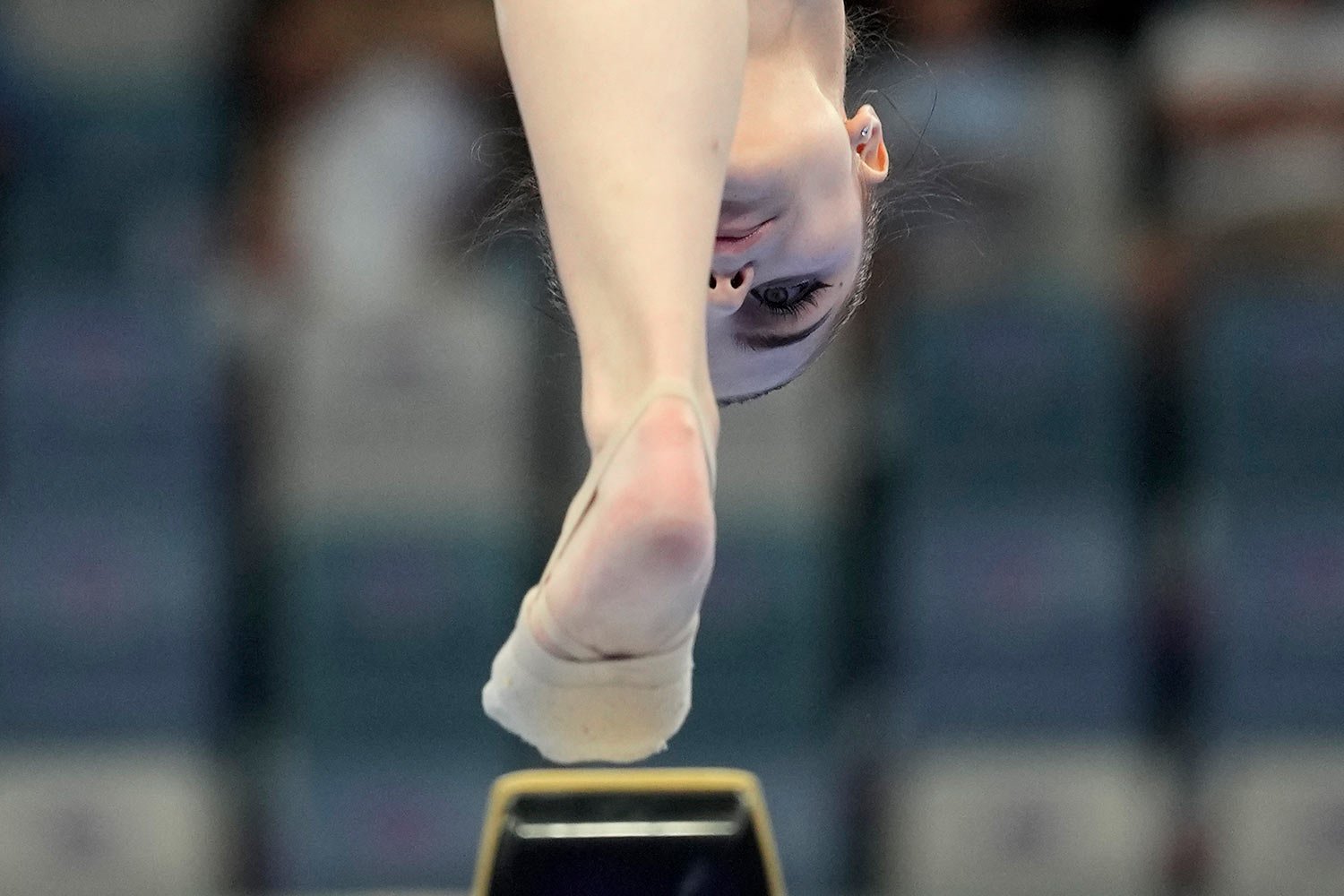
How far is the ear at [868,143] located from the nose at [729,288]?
160 millimetres

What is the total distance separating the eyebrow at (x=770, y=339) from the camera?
3.82ft

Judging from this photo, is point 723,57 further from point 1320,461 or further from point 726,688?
point 1320,461

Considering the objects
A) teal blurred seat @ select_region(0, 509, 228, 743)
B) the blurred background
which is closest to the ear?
the blurred background

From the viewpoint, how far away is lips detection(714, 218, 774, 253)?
1.07 meters

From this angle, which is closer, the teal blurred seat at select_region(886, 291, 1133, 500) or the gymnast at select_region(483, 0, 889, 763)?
the gymnast at select_region(483, 0, 889, 763)

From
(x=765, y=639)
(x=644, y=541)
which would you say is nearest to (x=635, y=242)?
(x=644, y=541)

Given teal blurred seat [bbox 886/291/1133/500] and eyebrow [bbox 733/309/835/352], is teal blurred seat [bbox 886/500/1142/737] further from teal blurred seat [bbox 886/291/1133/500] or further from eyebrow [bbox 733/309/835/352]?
eyebrow [bbox 733/309/835/352]

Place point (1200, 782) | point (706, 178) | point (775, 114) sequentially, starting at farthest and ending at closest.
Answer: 1. point (1200, 782)
2. point (775, 114)
3. point (706, 178)

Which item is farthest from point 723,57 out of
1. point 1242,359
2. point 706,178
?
point 1242,359

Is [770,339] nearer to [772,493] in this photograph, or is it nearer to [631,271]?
[631,271]

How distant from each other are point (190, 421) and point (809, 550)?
98 cm

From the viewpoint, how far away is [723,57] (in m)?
0.90

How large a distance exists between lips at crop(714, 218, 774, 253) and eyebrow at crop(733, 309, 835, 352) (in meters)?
0.11

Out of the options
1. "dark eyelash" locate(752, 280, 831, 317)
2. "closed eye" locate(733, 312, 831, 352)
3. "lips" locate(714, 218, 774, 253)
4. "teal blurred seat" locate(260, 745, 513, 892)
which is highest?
"lips" locate(714, 218, 774, 253)
